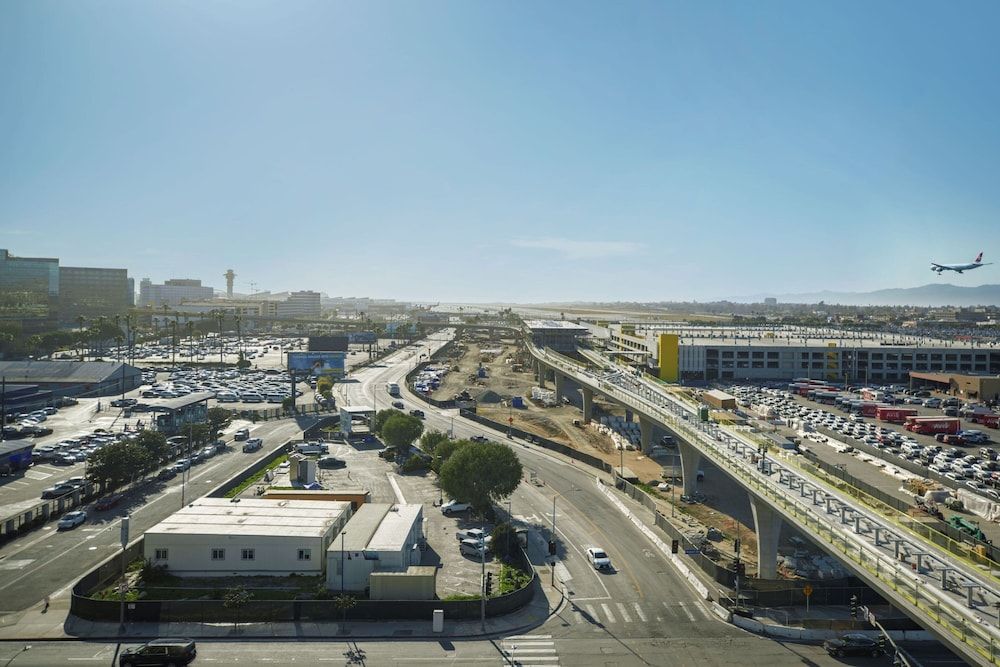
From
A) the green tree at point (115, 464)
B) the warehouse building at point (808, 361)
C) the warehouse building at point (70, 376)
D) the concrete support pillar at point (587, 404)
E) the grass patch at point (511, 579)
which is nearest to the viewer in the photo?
the grass patch at point (511, 579)

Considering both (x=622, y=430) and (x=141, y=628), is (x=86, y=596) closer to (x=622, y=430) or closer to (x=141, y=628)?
(x=141, y=628)

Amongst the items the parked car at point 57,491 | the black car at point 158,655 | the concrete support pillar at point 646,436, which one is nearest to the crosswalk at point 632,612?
the black car at point 158,655

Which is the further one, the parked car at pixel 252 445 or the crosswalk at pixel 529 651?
the parked car at pixel 252 445

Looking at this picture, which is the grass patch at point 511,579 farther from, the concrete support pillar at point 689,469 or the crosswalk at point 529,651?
the concrete support pillar at point 689,469

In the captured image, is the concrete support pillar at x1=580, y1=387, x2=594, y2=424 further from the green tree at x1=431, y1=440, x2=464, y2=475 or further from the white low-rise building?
the white low-rise building

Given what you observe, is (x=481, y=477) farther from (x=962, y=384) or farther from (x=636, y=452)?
(x=962, y=384)

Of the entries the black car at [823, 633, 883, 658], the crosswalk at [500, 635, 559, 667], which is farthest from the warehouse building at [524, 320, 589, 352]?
the black car at [823, 633, 883, 658]

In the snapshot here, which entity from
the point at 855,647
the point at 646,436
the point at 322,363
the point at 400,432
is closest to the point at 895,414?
the point at 646,436

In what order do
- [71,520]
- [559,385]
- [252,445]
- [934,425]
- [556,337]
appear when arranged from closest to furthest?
[71,520], [252,445], [934,425], [559,385], [556,337]
